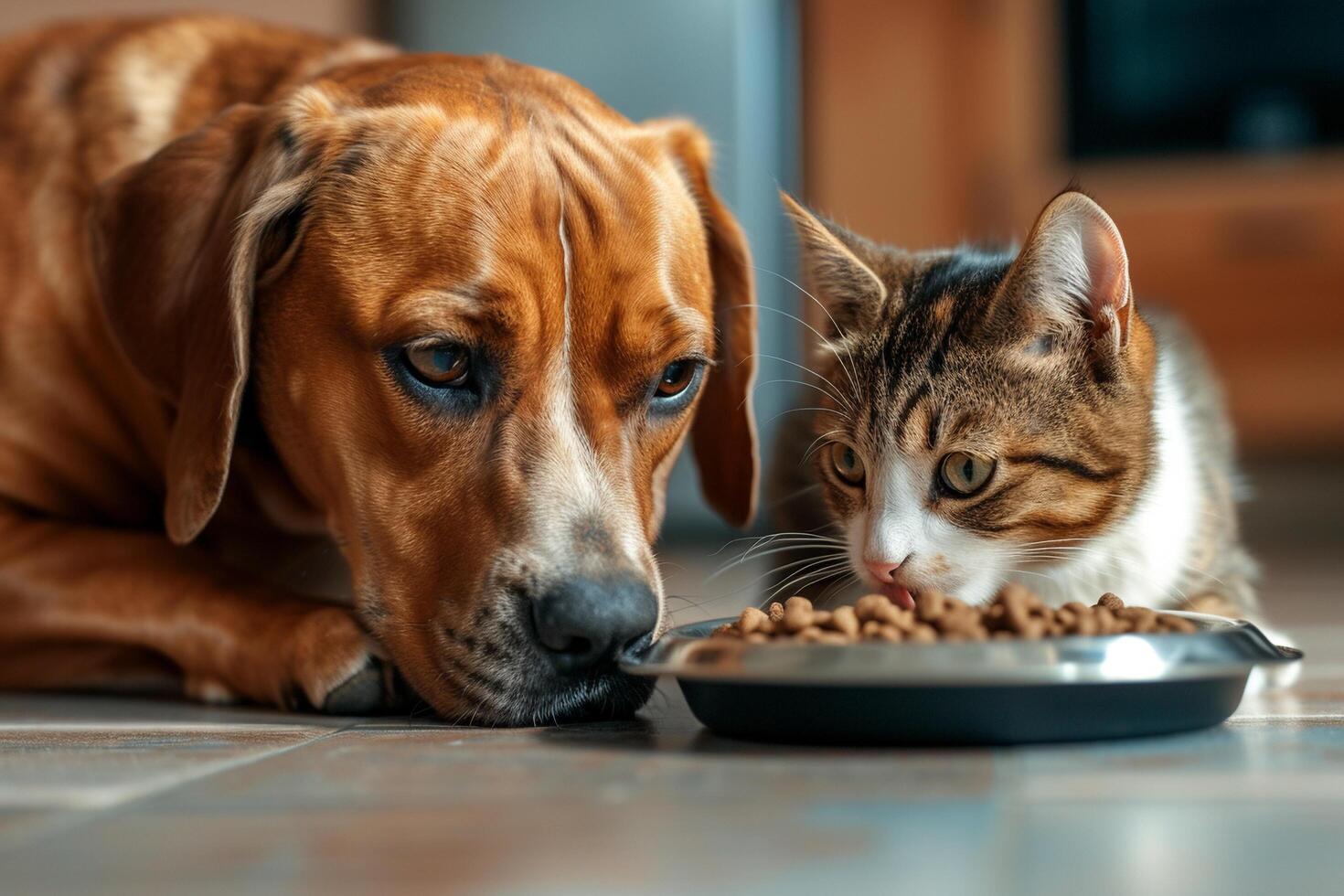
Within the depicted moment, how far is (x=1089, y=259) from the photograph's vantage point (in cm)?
174

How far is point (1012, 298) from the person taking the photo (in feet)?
5.93

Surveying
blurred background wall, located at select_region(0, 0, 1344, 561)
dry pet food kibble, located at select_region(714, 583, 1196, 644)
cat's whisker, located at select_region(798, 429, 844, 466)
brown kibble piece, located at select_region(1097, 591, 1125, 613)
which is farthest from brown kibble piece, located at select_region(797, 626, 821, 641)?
blurred background wall, located at select_region(0, 0, 1344, 561)

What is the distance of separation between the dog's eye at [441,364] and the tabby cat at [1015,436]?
56 centimetres

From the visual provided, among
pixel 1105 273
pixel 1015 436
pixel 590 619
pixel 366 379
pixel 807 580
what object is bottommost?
pixel 807 580

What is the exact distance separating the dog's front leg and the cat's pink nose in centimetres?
61

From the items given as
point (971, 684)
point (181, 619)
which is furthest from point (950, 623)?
point (181, 619)

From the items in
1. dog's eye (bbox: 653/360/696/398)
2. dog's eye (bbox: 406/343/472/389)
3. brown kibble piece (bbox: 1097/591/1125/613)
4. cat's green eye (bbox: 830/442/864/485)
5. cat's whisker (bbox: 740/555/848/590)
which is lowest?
cat's whisker (bbox: 740/555/848/590)

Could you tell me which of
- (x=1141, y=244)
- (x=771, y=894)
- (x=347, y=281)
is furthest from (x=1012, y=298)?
(x=1141, y=244)

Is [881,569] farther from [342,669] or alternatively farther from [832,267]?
[342,669]

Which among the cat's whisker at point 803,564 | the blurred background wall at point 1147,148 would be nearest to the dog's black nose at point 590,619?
the cat's whisker at point 803,564

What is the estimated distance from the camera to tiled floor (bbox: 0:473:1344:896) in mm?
922

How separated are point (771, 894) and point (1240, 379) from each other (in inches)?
201

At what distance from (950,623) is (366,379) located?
2.43ft

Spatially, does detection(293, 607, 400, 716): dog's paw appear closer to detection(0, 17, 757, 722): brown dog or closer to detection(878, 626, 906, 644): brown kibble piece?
detection(0, 17, 757, 722): brown dog
